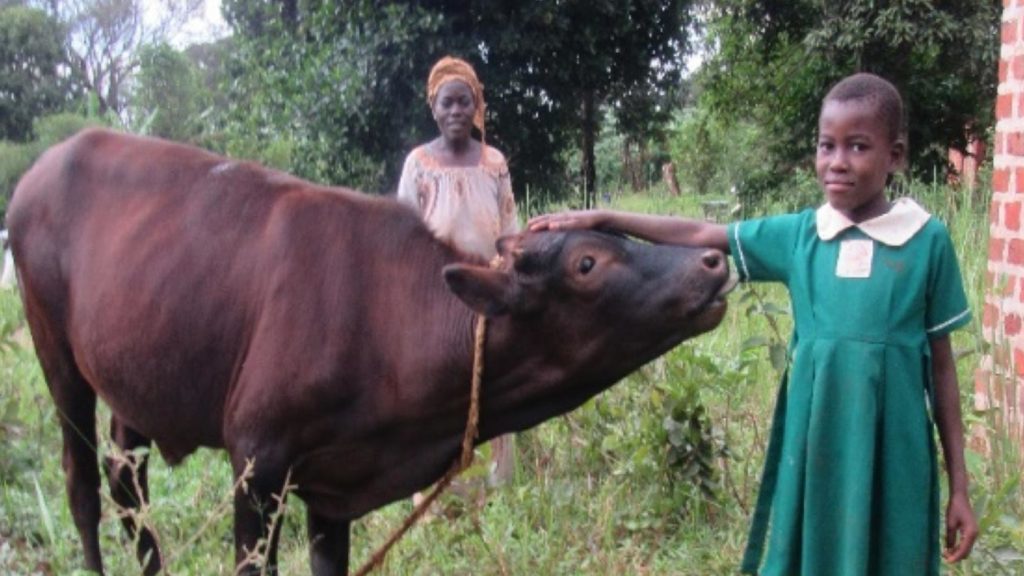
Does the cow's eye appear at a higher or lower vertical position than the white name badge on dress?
lower

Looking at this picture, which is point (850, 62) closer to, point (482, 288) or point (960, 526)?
point (482, 288)

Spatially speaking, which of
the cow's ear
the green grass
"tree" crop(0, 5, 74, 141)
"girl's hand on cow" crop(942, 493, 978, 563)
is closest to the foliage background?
the green grass

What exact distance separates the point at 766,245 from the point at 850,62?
11.6 metres

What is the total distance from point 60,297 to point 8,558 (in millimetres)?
960

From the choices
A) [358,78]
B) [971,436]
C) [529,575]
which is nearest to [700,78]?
[358,78]

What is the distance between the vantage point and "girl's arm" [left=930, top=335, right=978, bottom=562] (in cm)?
278

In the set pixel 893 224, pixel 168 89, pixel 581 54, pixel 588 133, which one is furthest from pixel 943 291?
pixel 168 89

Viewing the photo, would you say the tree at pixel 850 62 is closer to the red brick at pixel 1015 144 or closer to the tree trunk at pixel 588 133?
the tree trunk at pixel 588 133

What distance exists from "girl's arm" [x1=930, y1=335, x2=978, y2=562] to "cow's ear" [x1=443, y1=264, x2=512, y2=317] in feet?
3.66

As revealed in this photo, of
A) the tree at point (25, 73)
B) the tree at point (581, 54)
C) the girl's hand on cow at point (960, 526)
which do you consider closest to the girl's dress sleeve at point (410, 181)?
the girl's hand on cow at point (960, 526)

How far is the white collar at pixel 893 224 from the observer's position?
9.02 feet

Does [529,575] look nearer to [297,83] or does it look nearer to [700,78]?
[297,83]

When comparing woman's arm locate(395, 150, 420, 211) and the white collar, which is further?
woman's arm locate(395, 150, 420, 211)

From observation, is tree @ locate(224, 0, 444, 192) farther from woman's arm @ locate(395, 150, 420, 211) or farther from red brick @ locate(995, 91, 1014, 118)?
red brick @ locate(995, 91, 1014, 118)
